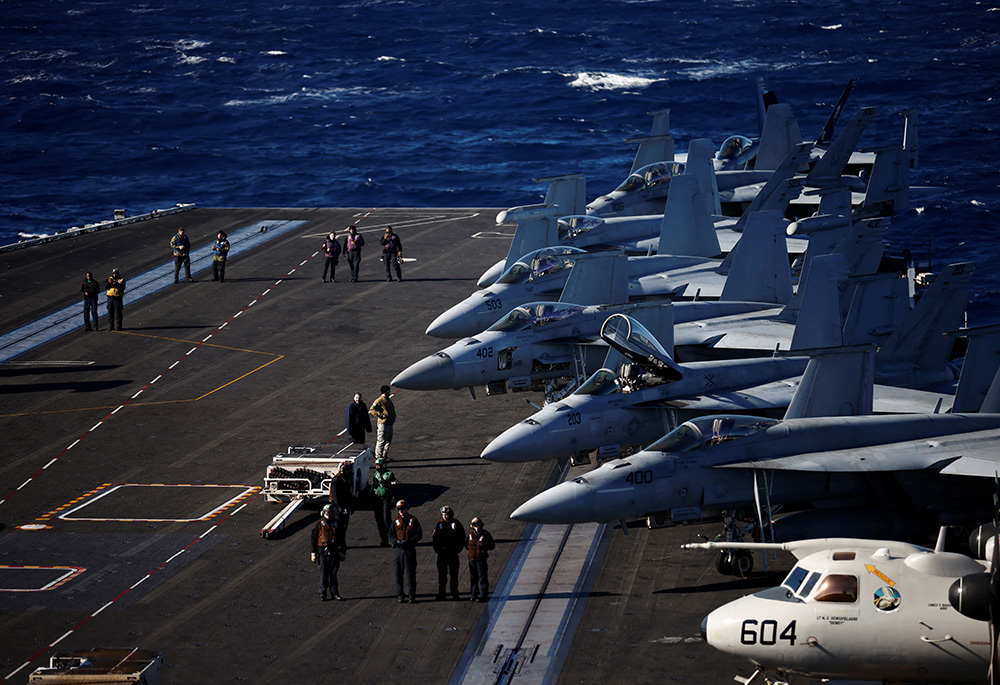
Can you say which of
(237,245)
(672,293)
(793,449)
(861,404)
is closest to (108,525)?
(793,449)

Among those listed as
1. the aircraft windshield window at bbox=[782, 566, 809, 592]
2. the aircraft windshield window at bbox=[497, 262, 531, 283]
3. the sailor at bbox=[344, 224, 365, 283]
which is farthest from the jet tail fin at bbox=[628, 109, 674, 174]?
the aircraft windshield window at bbox=[782, 566, 809, 592]

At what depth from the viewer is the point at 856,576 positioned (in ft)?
49.8

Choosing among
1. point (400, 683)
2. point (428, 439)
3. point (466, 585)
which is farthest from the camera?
point (428, 439)

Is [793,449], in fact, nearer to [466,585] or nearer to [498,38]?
[466,585]

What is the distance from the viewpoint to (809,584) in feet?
50.5

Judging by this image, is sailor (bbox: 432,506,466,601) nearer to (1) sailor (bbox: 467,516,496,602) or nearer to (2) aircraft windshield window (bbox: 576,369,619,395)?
(1) sailor (bbox: 467,516,496,602)

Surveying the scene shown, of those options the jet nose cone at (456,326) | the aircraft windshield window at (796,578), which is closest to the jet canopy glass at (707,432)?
the aircraft windshield window at (796,578)

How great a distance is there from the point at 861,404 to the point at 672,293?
492 inches

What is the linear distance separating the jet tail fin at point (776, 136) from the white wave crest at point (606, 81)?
6837 centimetres

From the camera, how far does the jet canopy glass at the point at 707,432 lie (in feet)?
65.8

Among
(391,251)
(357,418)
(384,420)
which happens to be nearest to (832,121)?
(391,251)

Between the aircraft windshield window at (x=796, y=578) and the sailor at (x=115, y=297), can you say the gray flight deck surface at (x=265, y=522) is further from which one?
the aircraft windshield window at (x=796, y=578)

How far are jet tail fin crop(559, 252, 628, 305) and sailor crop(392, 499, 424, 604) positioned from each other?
11660 millimetres

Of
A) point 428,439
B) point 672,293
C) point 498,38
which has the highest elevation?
point 498,38
